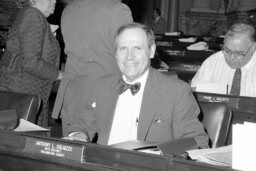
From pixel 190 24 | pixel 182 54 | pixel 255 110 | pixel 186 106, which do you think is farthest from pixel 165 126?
pixel 190 24

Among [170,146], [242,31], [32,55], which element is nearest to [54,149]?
[170,146]

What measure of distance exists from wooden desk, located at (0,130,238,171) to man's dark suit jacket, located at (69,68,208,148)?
0.99 metres

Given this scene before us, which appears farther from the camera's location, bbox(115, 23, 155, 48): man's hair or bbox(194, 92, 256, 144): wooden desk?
bbox(194, 92, 256, 144): wooden desk

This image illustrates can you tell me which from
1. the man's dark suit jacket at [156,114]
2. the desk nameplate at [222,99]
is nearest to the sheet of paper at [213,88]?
the desk nameplate at [222,99]

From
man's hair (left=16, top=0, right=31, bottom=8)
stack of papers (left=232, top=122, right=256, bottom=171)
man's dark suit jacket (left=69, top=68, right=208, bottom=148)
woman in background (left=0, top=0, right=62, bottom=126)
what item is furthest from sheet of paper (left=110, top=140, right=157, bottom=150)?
man's hair (left=16, top=0, right=31, bottom=8)

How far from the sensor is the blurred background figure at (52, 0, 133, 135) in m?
3.01

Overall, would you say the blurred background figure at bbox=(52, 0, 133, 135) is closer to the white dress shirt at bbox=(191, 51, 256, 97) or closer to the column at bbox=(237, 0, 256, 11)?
the white dress shirt at bbox=(191, 51, 256, 97)

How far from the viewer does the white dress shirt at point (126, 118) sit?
92.4 inches

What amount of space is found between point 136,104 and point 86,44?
0.92 meters

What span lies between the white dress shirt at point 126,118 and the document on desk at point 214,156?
30.8 inches

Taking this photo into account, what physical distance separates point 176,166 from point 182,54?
4.67 metres

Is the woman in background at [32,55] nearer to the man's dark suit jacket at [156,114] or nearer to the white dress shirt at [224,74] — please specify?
the man's dark suit jacket at [156,114]

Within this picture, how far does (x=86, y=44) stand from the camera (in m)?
3.15

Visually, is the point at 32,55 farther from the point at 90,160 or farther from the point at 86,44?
the point at 90,160
